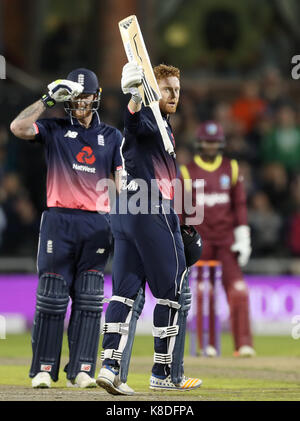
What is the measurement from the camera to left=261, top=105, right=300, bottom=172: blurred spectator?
16906mm

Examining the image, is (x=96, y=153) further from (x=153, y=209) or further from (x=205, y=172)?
(x=205, y=172)

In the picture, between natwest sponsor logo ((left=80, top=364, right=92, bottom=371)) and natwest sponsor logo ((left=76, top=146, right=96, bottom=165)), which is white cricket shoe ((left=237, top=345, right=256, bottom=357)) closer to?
natwest sponsor logo ((left=80, top=364, right=92, bottom=371))

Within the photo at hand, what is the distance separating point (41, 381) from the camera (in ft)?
28.3

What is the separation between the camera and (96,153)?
8.94m

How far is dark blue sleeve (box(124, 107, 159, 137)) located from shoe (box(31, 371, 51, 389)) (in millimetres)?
2028

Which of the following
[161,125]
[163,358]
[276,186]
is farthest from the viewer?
[276,186]

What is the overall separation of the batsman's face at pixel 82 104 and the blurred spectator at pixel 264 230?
24.4ft

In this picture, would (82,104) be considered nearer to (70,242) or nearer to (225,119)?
(70,242)

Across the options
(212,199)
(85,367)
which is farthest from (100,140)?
(212,199)

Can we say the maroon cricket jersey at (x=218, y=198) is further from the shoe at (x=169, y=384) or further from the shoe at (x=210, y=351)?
the shoe at (x=169, y=384)

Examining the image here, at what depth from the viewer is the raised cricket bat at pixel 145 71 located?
8.11 metres

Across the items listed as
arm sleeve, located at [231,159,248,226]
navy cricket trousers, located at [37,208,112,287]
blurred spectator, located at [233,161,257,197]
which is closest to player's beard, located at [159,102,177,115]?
navy cricket trousers, located at [37,208,112,287]

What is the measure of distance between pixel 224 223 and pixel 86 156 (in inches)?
146

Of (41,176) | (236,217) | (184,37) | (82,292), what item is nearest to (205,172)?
(236,217)
